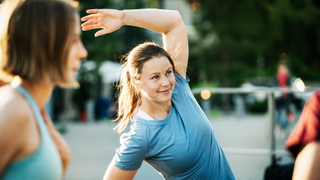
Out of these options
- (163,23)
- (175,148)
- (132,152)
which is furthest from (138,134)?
(163,23)

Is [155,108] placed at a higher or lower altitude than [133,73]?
lower

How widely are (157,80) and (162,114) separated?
0.69 ft

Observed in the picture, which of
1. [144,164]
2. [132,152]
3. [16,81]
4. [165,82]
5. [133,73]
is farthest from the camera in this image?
[144,164]

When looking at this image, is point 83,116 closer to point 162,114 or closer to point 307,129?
point 162,114

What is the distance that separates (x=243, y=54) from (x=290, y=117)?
9.62 meters

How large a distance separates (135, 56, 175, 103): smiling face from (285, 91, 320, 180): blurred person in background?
814 mm

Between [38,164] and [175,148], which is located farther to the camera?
[175,148]

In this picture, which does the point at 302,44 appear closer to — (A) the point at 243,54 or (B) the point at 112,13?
(A) the point at 243,54

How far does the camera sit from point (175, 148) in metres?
1.71

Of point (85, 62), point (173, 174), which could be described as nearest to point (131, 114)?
point (173, 174)

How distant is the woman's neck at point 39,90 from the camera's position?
1152 mm

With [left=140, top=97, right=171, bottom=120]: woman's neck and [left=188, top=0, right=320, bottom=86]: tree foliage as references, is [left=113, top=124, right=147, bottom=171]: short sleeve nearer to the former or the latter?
[left=140, top=97, right=171, bottom=120]: woman's neck

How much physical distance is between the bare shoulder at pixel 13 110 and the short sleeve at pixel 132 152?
697mm

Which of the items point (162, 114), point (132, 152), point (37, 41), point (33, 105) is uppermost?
point (37, 41)
